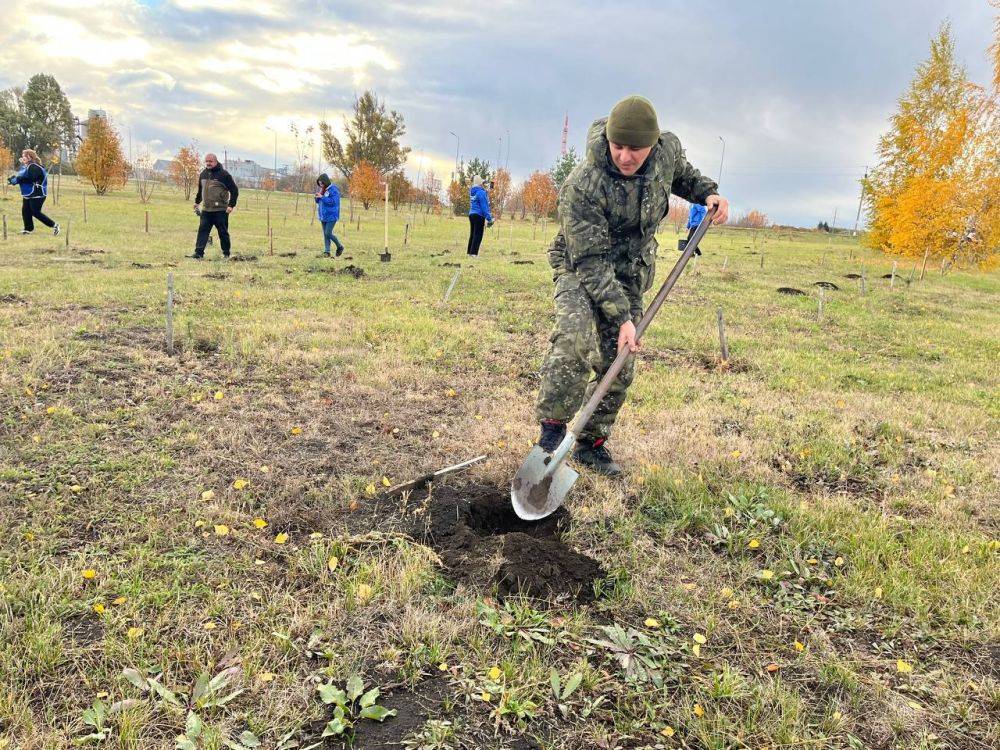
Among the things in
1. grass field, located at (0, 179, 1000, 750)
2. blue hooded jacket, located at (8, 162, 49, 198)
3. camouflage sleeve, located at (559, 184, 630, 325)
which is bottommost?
grass field, located at (0, 179, 1000, 750)

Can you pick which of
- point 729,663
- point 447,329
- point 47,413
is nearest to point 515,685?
point 729,663

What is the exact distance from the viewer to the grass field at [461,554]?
2.19 meters

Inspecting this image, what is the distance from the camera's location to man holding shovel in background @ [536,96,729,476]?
141 inches

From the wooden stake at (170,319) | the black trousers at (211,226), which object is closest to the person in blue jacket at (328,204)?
the black trousers at (211,226)

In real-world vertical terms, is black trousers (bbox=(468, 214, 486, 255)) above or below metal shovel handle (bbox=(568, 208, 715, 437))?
above

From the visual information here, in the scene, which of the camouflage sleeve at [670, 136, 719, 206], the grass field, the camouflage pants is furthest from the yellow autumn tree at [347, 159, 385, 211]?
the camouflage pants

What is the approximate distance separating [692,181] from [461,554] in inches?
110

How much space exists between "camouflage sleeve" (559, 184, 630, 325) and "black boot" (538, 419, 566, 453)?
2.50 feet

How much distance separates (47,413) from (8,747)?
10.2 ft

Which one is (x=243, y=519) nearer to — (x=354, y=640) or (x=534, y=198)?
(x=354, y=640)

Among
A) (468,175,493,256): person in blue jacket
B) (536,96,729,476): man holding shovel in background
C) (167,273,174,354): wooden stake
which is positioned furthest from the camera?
(468,175,493,256): person in blue jacket

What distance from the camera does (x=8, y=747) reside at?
6.27 ft

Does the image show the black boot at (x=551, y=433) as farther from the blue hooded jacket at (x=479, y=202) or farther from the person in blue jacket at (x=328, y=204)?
the blue hooded jacket at (x=479, y=202)

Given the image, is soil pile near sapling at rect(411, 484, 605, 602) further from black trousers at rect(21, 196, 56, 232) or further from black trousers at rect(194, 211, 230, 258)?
black trousers at rect(21, 196, 56, 232)
